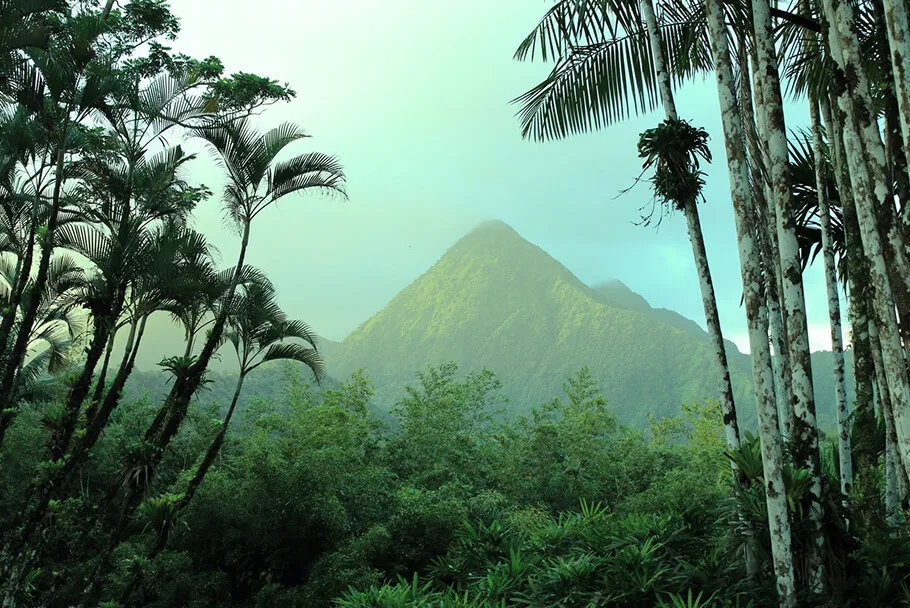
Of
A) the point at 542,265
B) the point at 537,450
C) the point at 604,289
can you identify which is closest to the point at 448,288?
the point at 542,265

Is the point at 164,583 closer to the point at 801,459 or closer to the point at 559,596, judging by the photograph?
the point at 559,596

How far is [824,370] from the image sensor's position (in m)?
70.4

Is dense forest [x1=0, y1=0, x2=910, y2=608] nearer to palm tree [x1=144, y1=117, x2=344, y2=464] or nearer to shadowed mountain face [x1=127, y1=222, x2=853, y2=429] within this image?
palm tree [x1=144, y1=117, x2=344, y2=464]

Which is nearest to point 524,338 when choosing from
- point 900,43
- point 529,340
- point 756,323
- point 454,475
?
point 529,340

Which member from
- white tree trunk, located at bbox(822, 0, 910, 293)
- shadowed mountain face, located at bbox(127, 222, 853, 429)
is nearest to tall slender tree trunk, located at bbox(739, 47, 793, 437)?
white tree trunk, located at bbox(822, 0, 910, 293)

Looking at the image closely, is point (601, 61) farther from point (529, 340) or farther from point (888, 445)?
point (529, 340)

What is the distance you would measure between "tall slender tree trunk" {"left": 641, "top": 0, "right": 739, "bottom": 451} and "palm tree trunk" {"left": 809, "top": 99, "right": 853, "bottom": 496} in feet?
5.69

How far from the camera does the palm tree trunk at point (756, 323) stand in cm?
455

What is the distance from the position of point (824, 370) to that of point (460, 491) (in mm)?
66970

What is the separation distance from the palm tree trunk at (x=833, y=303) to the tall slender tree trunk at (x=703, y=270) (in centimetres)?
174

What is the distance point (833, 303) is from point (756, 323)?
3.15 meters

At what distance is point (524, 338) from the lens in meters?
98.1


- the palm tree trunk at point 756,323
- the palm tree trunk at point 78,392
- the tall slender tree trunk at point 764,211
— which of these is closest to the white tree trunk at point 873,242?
the palm tree trunk at point 756,323

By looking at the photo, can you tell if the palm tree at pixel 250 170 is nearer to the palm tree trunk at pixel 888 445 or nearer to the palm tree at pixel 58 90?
the palm tree at pixel 58 90
